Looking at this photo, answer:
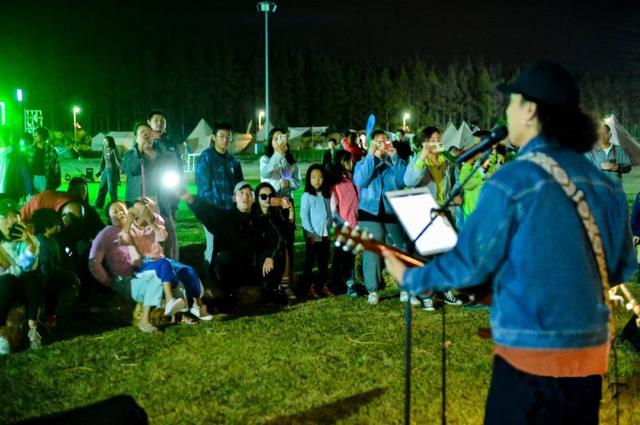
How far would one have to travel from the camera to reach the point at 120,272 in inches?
267

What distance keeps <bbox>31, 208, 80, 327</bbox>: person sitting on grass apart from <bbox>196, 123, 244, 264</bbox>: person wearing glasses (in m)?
1.75

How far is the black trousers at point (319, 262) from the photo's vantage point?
8242 mm

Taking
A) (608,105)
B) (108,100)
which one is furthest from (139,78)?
(608,105)

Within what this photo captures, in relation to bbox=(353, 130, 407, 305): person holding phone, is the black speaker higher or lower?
lower

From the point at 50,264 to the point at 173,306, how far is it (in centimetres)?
128

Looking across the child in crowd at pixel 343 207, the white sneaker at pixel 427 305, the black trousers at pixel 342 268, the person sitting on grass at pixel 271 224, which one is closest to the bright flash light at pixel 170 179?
the person sitting on grass at pixel 271 224

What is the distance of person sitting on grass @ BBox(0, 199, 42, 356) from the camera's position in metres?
5.92

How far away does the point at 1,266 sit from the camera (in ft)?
19.4

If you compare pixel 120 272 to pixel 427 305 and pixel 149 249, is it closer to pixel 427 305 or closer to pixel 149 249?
pixel 149 249

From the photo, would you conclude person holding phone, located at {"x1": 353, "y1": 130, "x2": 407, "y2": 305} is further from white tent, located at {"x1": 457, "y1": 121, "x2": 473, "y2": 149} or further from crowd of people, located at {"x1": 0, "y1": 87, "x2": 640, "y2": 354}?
white tent, located at {"x1": 457, "y1": 121, "x2": 473, "y2": 149}

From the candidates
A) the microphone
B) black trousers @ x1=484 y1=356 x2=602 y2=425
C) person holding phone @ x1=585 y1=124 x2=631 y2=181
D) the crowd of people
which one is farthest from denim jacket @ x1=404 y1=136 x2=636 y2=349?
person holding phone @ x1=585 y1=124 x2=631 y2=181

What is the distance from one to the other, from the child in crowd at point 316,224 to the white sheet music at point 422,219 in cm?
371

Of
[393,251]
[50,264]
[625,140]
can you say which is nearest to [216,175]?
[50,264]

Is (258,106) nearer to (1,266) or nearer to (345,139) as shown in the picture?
(345,139)
